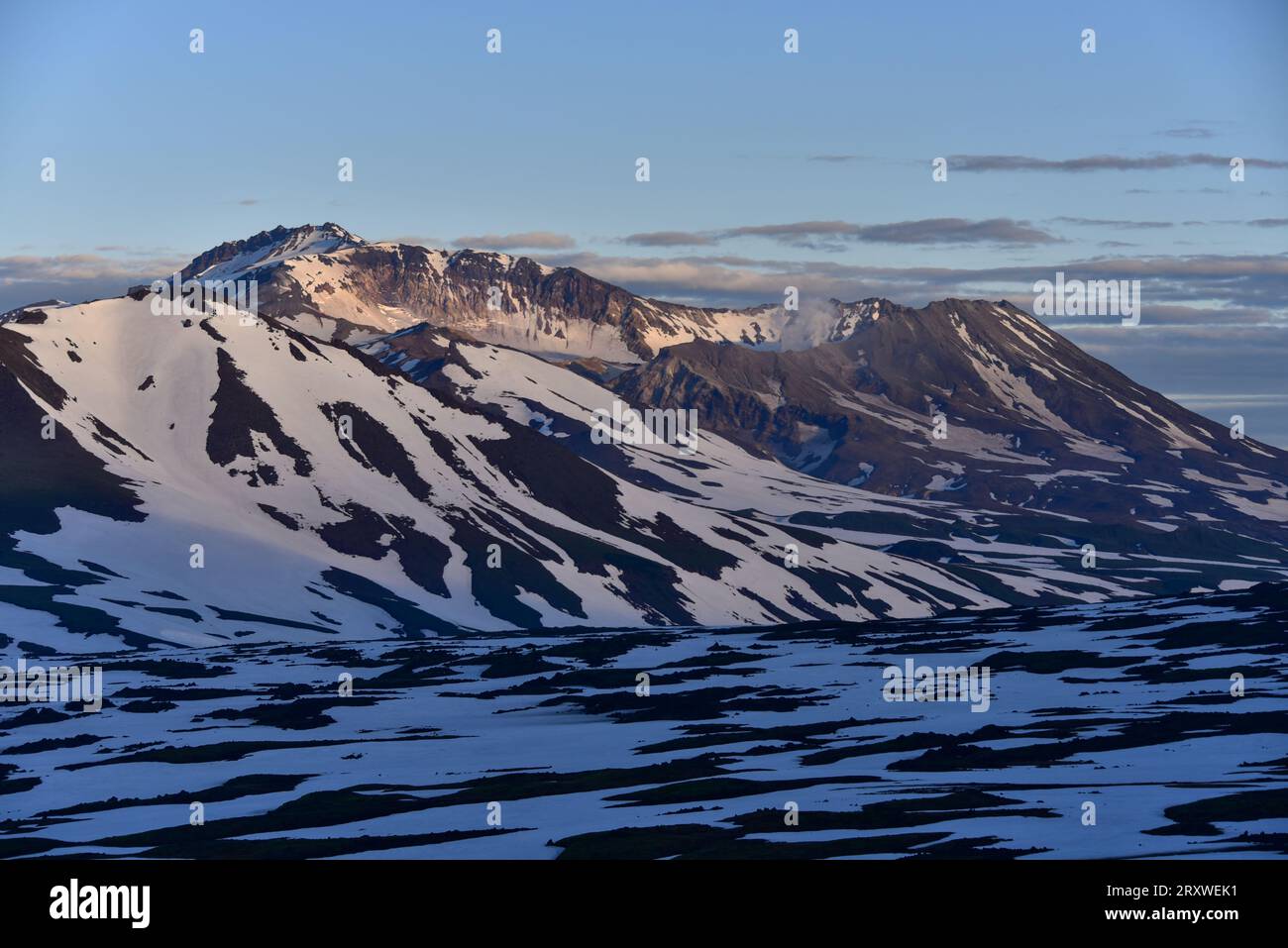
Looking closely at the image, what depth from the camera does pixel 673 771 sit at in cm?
13462

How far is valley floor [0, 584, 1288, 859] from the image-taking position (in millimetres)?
100625

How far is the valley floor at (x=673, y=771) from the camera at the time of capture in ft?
330

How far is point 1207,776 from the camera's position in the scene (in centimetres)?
11744

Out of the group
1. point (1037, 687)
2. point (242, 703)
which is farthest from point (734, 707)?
point (242, 703)

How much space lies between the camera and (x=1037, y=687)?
18412 centimetres

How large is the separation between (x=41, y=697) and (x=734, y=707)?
220 ft
